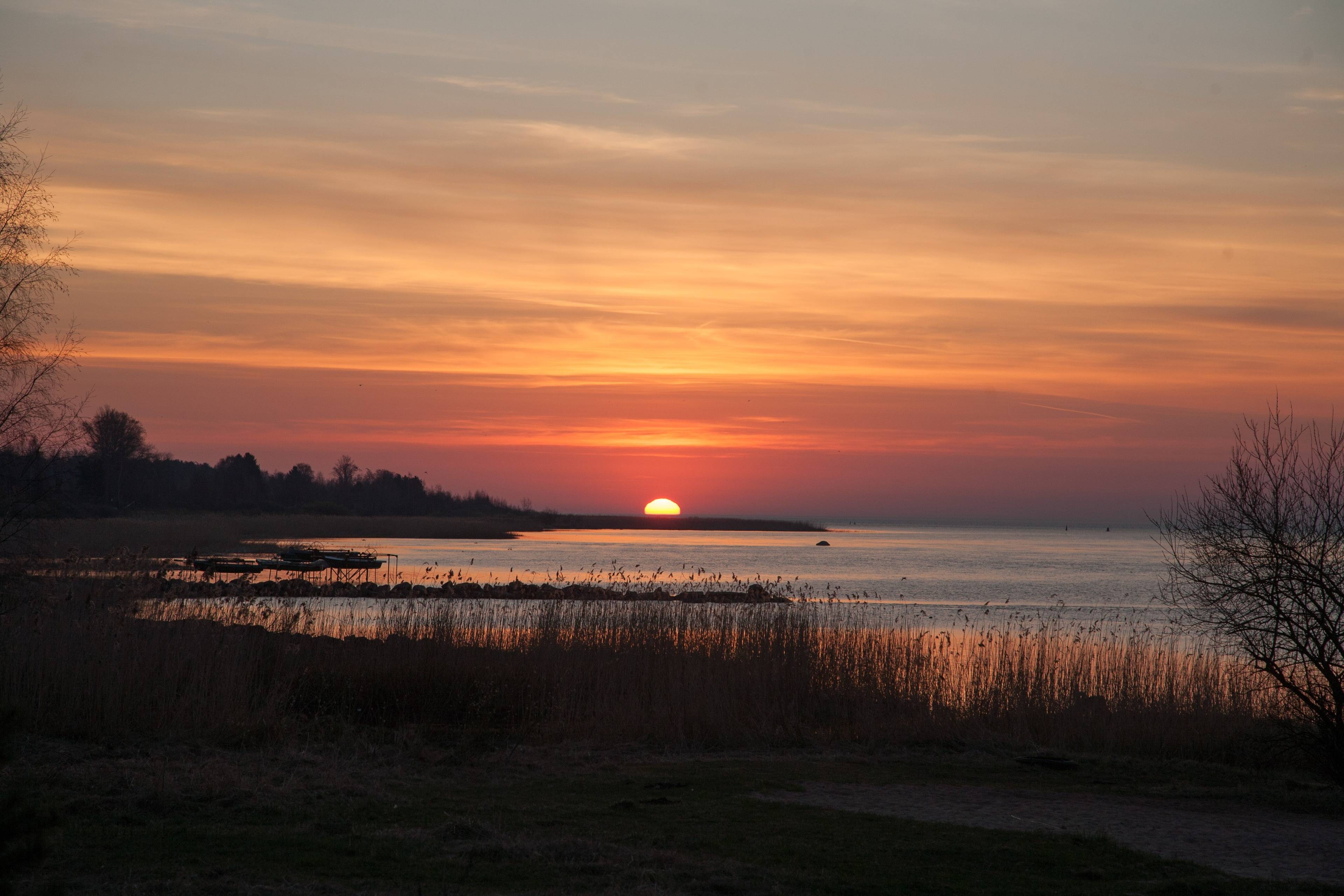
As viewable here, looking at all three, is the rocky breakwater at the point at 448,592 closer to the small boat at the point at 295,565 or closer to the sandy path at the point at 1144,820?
the small boat at the point at 295,565

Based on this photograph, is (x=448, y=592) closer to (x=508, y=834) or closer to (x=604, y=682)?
(x=604, y=682)

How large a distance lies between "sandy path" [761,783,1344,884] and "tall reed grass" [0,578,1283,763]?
9.23 ft

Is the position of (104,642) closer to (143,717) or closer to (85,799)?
(143,717)

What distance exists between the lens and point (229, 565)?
39.9m

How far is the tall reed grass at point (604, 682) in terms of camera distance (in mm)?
13891

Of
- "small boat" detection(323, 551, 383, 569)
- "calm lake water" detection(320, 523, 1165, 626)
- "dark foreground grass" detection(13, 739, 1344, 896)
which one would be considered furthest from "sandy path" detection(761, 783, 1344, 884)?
"small boat" detection(323, 551, 383, 569)

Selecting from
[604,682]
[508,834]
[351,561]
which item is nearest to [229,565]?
[351,561]

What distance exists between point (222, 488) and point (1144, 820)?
119 m

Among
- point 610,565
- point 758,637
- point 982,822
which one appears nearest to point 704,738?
point 758,637

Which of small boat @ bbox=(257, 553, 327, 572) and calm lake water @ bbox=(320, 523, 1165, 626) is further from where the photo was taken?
small boat @ bbox=(257, 553, 327, 572)

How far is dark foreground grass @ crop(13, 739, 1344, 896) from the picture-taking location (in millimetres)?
7734

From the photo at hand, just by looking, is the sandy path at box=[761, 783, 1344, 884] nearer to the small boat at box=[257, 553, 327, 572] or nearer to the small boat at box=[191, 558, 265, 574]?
the small boat at box=[191, 558, 265, 574]

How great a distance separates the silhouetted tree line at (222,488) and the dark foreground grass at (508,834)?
47.3m

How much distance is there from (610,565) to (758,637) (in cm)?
4116
